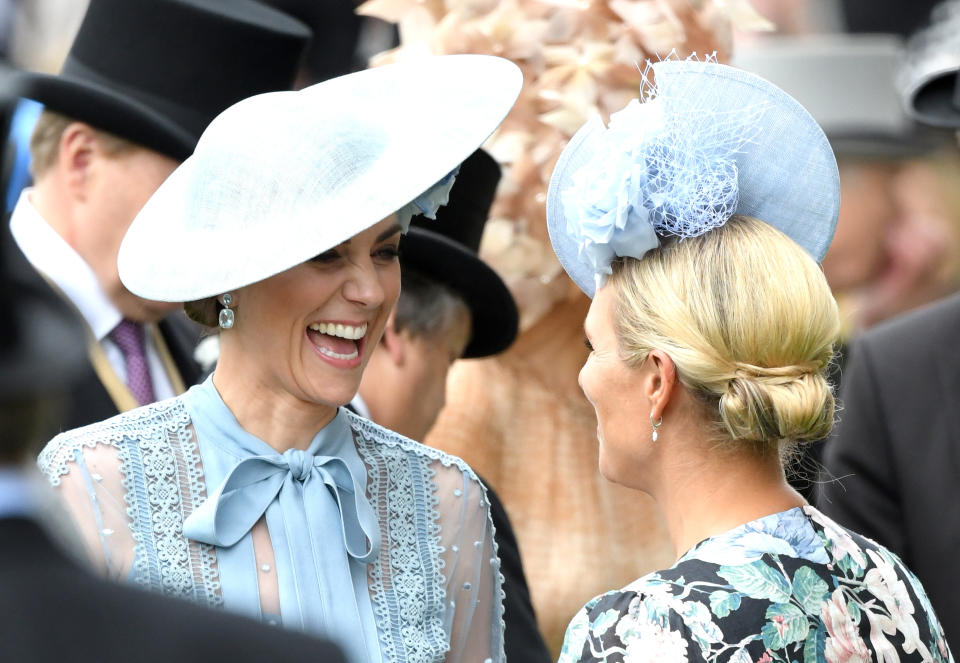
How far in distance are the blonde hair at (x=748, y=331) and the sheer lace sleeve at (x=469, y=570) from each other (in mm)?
567

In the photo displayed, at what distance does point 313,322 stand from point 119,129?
1143 millimetres

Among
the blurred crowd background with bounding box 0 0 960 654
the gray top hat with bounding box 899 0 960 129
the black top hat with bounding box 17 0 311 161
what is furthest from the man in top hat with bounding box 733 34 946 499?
the black top hat with bounding box 17 0 311 161

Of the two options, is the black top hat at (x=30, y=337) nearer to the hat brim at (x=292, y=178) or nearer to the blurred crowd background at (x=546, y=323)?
the hat brim at (x=292, y=178)

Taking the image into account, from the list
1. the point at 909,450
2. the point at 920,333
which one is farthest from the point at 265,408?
the point at 920,333

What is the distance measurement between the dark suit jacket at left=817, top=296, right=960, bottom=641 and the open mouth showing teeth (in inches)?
54.7

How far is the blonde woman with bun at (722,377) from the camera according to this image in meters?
2.16

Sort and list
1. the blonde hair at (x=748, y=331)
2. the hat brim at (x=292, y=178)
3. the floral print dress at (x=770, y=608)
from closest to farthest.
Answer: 1. the floral print dress at (x=770, y=608)
2. the blonde hair at (x=748, y=331)
3. the hat brim at (x=292, y=178)

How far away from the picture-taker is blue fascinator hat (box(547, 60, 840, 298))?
2389 millimetres

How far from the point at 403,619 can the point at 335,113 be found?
2.97 ft

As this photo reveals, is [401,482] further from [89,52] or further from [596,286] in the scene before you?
[89,52]

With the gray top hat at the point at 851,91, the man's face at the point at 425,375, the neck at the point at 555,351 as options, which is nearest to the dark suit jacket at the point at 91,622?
the man's face at the point at 425,375

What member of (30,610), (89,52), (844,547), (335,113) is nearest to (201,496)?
(335,113)

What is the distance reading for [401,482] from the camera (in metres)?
2.71

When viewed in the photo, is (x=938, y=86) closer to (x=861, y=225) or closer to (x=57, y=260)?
(x=861, y=225)
